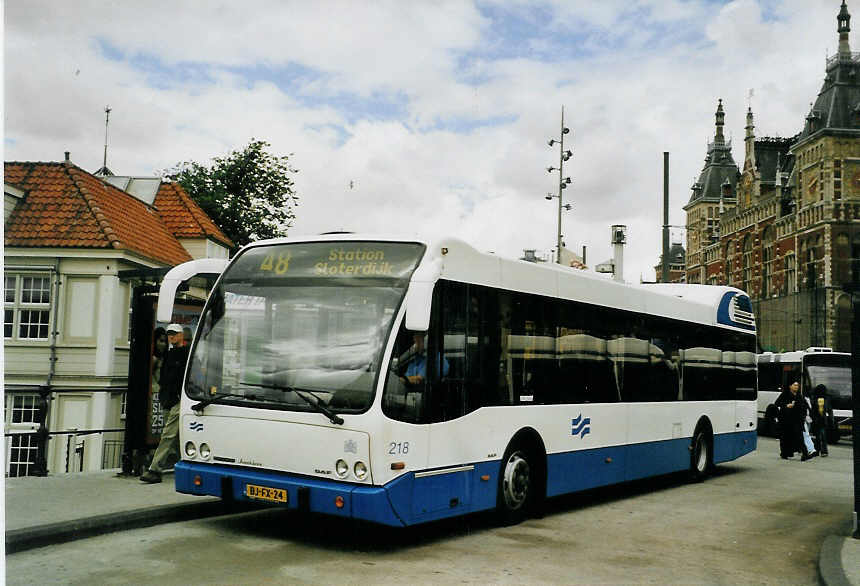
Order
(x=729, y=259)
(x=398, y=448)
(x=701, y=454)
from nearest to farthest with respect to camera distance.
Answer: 1. (x=398, y=448)
2. (x=701, y=454)
3. (x=729, y=259)

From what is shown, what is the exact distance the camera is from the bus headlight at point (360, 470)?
7434mm

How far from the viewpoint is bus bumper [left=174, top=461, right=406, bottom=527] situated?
Result: 736cm

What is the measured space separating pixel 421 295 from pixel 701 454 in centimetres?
901

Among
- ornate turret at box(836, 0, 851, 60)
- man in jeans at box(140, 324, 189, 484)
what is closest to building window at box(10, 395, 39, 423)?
man in jeans at box(140, 324, 189, 484)

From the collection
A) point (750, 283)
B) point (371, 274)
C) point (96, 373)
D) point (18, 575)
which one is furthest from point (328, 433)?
point (750, 283)

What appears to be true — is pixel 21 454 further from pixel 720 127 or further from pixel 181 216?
pixel 720 127

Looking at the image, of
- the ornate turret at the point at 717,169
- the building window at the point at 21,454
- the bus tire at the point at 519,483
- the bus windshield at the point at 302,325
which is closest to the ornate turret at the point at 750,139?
the ornate turret at the point at 717,169

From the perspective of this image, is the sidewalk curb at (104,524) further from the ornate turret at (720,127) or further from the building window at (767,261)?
the ornate turret at (720,127)

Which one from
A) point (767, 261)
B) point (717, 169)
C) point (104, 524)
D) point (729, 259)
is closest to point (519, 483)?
point (104, 524)

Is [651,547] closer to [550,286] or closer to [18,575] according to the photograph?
[550,286]

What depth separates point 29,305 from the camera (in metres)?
23.7

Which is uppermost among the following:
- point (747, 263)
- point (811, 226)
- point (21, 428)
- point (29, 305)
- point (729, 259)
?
point (811, 226)

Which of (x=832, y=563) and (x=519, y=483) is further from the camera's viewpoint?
(x=519, y=483)

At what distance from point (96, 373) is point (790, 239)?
188 ft
